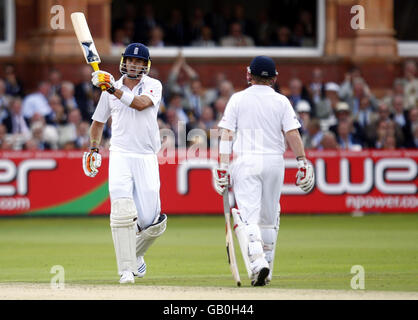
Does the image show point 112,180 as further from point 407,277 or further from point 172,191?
point 172,191

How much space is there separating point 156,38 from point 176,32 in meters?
0.65

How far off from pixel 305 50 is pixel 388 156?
18.6 feet

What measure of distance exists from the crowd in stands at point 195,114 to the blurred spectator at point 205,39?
2.68 meters

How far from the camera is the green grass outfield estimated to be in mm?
11023

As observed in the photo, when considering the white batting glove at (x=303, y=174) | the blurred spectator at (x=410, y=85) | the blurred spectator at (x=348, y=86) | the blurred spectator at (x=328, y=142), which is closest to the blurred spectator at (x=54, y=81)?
the blurred spectator at (x=328, y=142)

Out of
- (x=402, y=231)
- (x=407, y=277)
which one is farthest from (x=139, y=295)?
(x=402, y=231)

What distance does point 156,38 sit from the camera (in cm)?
2305

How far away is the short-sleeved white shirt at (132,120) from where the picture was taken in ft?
35.3

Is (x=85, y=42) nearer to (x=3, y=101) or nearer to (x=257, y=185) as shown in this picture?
(x=257, y=185)

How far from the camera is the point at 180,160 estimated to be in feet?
60.4

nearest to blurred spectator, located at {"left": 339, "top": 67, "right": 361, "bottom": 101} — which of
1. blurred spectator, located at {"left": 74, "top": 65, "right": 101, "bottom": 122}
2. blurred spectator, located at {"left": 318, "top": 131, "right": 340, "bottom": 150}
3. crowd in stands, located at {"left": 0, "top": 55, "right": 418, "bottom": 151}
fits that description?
crowd in stands, located at {"left": 0, "top": 55, "right": 418, "bottom": 151}

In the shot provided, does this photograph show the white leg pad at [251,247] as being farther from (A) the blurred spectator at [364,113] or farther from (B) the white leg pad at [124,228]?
(A) the blurred spectator at [364,113]

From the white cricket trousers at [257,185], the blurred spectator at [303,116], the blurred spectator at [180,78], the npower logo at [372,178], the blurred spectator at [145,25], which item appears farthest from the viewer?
the blurred spectator at [145,25]

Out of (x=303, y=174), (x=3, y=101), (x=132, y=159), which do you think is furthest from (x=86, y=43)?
(x=3, y=101)
